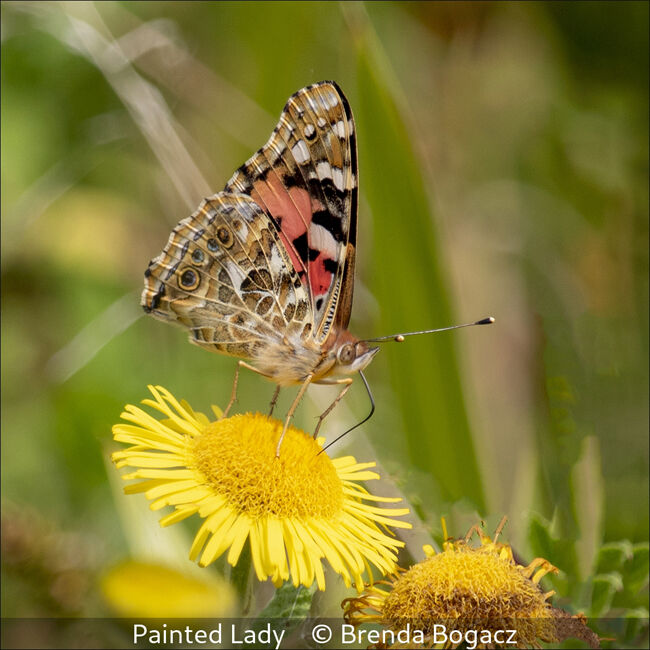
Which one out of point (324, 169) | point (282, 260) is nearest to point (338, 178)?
point (324, 169)

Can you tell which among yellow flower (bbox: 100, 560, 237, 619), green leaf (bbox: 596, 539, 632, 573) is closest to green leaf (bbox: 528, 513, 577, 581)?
green leaf (bbox: 596, 539, 632, 573)

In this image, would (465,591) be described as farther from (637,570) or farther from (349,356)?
(349,356)

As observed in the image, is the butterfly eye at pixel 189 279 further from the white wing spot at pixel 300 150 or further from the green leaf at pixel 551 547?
the green leaf at pixel 551 547

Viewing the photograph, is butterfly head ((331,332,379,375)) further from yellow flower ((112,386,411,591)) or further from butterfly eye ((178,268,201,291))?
butterfly eye ((178,268,201,291))

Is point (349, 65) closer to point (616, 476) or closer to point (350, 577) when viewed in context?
point (616, 476)

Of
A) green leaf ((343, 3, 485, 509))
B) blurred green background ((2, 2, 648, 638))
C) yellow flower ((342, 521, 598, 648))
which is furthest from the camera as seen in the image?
green leaf ((343, 3, 485, 509))

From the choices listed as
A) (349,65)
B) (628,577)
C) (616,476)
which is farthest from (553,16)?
(628,577)

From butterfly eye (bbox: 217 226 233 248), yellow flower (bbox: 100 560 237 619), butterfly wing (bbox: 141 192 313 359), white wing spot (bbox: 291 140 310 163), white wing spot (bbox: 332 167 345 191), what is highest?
white wing spot (bbox: 291 140 310 163)
